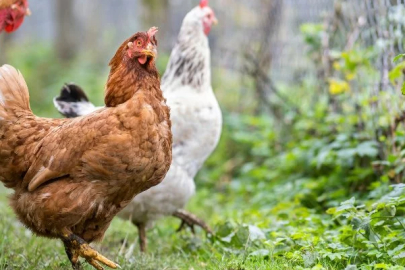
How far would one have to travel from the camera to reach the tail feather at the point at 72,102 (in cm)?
571

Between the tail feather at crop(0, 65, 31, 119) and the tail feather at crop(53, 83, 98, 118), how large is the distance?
3.35 ft

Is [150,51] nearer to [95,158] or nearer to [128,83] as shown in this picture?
[128,83]

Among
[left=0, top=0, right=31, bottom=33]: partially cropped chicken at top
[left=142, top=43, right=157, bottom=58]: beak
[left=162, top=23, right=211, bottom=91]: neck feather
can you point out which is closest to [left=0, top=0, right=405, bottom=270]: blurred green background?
→ [left=162, top=23, right=211, bottom=91]: neck feather

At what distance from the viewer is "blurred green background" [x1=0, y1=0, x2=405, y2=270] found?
4.38 meters

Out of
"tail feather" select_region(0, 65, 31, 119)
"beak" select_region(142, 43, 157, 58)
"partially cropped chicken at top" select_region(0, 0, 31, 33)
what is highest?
"partially cropped chicken at top" select_region(0, 0, 31, 33)

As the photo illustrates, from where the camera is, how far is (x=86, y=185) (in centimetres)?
396

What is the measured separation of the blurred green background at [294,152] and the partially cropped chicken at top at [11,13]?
5.80 feet

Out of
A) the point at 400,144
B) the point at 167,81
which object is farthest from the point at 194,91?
the point at 400,144

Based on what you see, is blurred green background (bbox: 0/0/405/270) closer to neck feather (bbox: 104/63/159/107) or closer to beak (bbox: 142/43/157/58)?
neck feather (bbox: 104/63/159/107)

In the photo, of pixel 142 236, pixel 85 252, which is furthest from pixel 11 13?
pixel 142 236

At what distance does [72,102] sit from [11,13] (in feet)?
4.01

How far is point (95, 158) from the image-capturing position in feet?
12.8

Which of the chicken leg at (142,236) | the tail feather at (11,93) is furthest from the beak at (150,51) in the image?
the chicken leg at (142,236)

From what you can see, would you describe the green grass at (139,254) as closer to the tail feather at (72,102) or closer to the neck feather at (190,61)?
the tail feather at (72,102)
